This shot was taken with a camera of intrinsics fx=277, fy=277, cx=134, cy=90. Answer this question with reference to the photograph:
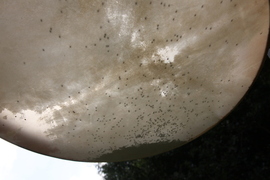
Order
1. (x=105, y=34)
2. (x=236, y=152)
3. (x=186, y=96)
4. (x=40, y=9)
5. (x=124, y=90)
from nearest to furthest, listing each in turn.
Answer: (x=40, y=9)
(x=105, y=34)
(x=124, y=90)
(x=186, y=96)
(x=236, y=152)

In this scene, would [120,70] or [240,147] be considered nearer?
[120,70]

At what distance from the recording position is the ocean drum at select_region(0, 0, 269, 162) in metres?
1.65

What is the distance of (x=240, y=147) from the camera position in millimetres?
6723

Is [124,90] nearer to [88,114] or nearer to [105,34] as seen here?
[88,114]

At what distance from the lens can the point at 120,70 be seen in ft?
6.41

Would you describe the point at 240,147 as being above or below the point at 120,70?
above

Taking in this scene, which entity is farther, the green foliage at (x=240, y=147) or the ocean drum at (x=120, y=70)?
the green foliage at (x=240, y=147)

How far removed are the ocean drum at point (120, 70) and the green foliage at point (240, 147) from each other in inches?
177

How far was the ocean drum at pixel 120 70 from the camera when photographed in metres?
1.65

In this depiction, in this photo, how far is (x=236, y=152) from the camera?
21.9ft

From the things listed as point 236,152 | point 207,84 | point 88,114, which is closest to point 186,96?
point 207,84

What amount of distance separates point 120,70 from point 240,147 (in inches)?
223

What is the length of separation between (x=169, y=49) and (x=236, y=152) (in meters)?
5.57

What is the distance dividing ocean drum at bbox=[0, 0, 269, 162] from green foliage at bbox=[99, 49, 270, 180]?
4505mm
